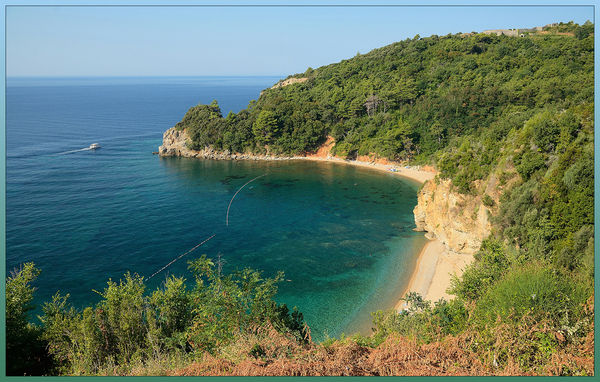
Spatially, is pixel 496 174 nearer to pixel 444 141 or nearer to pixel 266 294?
pixel 266 294

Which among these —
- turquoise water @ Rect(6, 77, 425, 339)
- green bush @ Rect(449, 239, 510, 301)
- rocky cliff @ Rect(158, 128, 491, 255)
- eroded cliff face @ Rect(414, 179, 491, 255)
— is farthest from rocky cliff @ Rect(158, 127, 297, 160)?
green bush @ Rect(449, 239, 510, 301)

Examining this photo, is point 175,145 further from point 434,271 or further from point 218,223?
point 434,271

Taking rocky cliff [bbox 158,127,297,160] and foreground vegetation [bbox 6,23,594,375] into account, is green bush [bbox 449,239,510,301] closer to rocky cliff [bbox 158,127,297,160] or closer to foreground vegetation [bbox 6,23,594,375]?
foreground vegetation [bbox 6,23,594,375]

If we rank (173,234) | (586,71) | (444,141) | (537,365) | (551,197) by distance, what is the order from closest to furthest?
(537,365), (551,197), (173,234), (586,71), (444,141)

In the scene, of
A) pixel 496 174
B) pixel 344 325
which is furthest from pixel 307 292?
pixel 496 174

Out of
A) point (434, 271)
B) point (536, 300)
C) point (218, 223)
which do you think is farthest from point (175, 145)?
point (536, 300)
